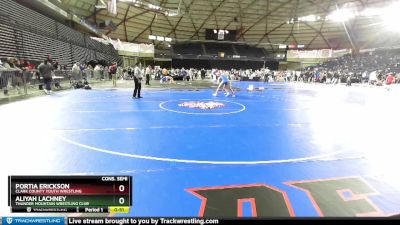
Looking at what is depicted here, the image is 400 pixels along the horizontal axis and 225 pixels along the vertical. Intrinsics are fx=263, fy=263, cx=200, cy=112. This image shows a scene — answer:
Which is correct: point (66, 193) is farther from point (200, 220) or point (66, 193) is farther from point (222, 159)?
point (222, 159)

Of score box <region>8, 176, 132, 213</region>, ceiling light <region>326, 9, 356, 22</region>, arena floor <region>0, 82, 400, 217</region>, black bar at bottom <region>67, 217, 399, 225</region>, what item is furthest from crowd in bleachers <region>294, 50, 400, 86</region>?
score box <region>8, 176, 132, 213</region>

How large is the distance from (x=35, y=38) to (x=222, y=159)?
2007 cm

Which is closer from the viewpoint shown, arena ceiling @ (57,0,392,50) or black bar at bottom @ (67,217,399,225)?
black bar at bottom @ (67,217,399,225)

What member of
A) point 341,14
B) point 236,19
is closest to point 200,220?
point 341,14

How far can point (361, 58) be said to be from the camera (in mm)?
43406

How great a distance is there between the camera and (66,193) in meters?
2.02

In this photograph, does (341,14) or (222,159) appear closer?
(222,159)

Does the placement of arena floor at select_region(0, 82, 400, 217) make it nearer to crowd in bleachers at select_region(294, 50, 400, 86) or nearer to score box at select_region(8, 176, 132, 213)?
score box at select_region(8, 176, 132, 213)

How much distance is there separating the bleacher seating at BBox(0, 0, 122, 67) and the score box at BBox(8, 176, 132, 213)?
16150 mm

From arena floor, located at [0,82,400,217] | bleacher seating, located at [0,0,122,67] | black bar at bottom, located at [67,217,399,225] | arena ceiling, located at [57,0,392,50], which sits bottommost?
arena floor, located at [0,82,400,217]

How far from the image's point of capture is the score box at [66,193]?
6.55 ft

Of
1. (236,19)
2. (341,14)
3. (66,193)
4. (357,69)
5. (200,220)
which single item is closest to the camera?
(200,220)

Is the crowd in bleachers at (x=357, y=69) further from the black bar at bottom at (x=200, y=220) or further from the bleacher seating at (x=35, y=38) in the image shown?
the black bar at bottom at (x=200, y=220)

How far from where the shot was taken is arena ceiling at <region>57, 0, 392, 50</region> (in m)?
36.2
